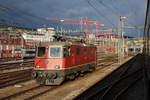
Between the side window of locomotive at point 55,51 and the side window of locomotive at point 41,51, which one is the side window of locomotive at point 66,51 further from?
the side window of locomotive at point 41,51

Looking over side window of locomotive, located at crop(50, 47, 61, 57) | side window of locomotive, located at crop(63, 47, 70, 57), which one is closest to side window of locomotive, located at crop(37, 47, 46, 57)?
side window of locomotive, located at crop(50, 47, 61, 57)

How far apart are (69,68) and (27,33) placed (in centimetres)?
2934

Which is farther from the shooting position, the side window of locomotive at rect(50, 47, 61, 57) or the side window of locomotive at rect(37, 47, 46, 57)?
the side window of locomotive at rect(37, 47, 46, 57)

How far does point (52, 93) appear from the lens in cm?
1168

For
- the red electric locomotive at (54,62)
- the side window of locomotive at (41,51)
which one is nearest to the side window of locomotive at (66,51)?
the red electric locomotive at (54,62)

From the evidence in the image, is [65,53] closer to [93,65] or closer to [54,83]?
[54,83]

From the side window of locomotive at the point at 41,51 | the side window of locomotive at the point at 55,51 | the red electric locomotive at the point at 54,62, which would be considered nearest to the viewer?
the red electric locomotive at the point at 54,62

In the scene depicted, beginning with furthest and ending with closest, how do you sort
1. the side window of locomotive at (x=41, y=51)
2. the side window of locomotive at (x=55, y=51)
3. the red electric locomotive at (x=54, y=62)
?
the side window of locomotive at (x=41, y=51)
the side window of locomotive at (x=55, y=51)
the red electric locomotive at (x=54, y=62)

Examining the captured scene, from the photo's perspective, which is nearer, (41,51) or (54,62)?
(54,62)

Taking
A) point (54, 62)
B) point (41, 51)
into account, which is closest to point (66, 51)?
point (54, 62)

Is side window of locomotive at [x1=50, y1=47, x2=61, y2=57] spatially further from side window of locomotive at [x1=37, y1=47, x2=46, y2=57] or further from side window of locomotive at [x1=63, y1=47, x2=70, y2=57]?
side window of locomotive at [x1=37, y1=47, x2=46, y2=57]

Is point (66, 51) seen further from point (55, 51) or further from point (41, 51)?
point (41, 51)

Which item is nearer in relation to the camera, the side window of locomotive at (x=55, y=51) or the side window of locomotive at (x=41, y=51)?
the side window of locomotive at (x=55, y=51)

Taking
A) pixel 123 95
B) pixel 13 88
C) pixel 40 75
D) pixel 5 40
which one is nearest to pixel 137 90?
pixel 123 95
